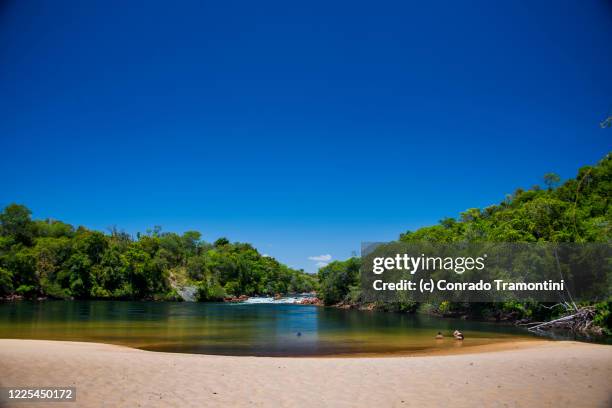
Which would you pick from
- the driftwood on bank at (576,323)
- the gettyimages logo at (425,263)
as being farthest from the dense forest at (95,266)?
the driftwood on bank at (576,323)

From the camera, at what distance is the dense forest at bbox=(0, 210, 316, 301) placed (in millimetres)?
69062

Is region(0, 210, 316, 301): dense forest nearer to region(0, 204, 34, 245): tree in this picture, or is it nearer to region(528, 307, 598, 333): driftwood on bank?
region(0, 204, 34, 245): tree

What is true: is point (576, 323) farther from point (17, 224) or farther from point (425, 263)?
point (17, 224)

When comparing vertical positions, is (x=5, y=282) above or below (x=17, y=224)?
below

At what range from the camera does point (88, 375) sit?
34.3ft

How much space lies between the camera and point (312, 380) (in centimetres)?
1084

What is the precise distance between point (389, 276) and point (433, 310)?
11.3 m

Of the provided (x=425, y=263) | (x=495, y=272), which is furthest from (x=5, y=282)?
(x=495, y=272)

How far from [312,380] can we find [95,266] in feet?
256

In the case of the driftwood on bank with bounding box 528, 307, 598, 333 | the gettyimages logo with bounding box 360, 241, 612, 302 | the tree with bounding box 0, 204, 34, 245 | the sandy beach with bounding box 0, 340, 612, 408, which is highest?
the tree with bounding box 0, 204, 34, 245

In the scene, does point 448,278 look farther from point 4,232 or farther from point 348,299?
point 4,232

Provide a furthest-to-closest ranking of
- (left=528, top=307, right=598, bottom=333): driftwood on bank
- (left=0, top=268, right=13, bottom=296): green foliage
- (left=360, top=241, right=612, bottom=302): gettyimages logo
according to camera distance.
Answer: (left=0, top=268, right=13, bottom=296): green foliage, (left=360, top=241, right=612, bottom=302): gettyimages logo, (left=528, top=307, right=598, bottom=333): driftwood on bank

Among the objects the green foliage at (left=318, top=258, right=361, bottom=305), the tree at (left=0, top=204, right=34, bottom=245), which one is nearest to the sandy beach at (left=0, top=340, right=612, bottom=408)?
the green foliage at (left=318, top=258, right=361, bottom=305)

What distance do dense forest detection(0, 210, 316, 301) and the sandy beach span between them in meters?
64.5
